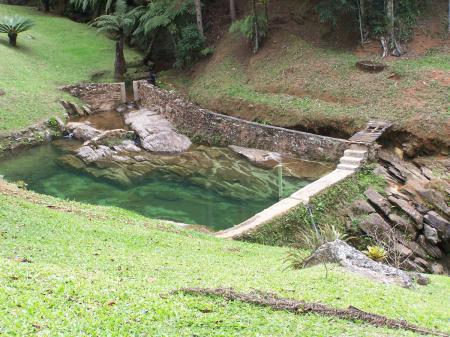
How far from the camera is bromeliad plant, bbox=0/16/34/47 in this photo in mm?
29391

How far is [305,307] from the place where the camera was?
6676mm

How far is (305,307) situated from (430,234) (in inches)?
370

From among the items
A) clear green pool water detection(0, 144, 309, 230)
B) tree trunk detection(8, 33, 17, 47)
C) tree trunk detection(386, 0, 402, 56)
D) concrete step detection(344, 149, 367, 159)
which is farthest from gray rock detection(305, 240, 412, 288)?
tree trunk detection(8, 33, 17, 47)

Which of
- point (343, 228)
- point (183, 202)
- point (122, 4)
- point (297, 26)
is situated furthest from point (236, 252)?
point (122, 4)

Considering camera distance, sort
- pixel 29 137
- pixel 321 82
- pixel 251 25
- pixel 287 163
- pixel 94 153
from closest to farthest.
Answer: pixel 287 163, pixel 94 153, pixel 321 82, pixel 29 137, pixel 251 25

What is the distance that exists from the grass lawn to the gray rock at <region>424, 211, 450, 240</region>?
17443mm

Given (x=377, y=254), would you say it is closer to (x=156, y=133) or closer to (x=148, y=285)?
(x=148, y=285)

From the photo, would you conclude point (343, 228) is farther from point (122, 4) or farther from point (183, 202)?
point (122, 4)

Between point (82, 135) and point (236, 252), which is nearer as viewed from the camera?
point (236, 252)

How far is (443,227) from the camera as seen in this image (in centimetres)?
1478

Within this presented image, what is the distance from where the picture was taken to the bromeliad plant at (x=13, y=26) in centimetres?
2939

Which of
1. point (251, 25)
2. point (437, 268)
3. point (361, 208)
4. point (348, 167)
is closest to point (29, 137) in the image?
point (251, 25)

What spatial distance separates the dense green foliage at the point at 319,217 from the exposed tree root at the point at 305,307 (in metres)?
6.28

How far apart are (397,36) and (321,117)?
5.98 m
